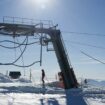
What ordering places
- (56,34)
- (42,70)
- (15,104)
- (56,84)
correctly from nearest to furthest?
1. (15,104)
2. (42,70)
3. (56,34)
4. (56,84)

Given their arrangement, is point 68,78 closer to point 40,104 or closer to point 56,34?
point 56,34

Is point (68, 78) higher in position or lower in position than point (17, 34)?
lower

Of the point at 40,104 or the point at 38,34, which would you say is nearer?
the point at 40,104

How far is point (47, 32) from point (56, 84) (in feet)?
43.7

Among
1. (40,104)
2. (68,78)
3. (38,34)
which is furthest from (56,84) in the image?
(40,104)

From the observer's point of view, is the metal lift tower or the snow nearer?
the snow

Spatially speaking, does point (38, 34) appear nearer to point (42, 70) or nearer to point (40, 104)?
point (42, 70)

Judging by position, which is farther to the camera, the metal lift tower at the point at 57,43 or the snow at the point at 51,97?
the metal lift tower at the point at 57,43

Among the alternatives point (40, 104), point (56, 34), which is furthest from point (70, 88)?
point (40, 104)

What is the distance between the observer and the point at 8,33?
39.7 meters

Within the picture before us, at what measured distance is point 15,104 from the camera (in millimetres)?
20234

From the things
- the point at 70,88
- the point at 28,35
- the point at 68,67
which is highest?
the point at 28,35

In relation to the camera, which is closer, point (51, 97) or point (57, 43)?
point (51, 97)

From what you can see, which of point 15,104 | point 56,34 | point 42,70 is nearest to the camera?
point 15,104
